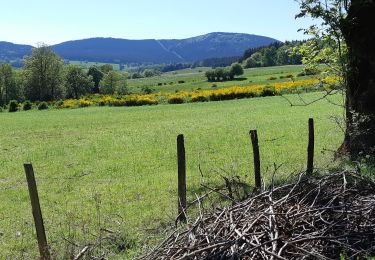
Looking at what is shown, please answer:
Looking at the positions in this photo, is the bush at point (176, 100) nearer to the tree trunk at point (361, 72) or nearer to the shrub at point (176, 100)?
the shrub at point (176, 100)

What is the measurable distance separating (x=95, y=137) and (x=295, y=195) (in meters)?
25.5

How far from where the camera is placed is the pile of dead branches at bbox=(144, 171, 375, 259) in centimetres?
509

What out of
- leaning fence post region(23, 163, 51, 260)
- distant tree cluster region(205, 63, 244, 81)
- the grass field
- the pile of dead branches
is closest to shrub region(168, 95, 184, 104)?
the grass field

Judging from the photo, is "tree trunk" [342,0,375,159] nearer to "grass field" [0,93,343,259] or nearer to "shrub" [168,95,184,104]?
"grass field" [0,93,343,259]

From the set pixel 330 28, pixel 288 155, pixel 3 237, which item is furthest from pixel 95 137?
pixel 3 237

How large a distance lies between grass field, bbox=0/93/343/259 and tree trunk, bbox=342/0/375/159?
1285 millimetres

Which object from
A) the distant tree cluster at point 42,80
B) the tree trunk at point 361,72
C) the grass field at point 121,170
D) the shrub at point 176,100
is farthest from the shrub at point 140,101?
the tree trunk at point 361,72

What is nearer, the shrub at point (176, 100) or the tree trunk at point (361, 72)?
the tree trunk at point (361, 72)

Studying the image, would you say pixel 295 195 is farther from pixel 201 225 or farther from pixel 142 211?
pixel 142 211

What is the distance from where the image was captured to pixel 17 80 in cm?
10619

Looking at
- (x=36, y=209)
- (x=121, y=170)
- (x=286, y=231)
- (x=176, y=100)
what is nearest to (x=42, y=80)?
(x=176, y=100)

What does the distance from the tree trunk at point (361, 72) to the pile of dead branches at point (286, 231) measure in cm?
884

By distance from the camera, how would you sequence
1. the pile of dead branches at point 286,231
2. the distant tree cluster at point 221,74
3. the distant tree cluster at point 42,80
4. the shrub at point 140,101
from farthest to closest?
the distant tree cluster at point 221,74
the distant tree cluster at point 42,80
the shrub at point 140,101
the pile of dead branches at point 286,231

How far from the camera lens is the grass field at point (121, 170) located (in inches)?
400
